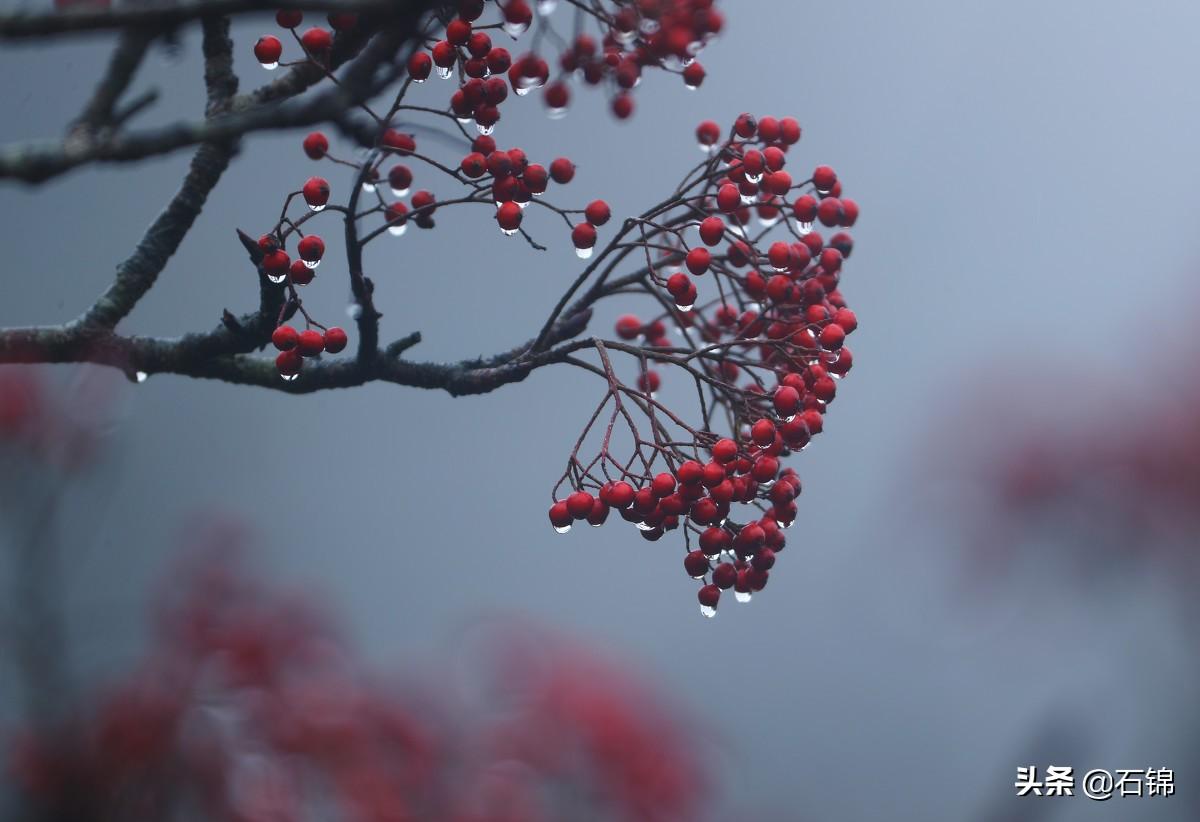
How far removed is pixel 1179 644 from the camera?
53.1 inches

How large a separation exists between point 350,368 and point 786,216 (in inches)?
10.4

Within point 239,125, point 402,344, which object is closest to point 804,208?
point 402,344

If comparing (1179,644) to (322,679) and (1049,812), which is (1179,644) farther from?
(322,679)

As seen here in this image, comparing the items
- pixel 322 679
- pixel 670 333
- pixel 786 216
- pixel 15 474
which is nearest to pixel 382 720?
pixel 322 679

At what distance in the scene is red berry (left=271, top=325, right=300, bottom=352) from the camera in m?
0.50

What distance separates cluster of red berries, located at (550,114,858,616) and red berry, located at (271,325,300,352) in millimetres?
161

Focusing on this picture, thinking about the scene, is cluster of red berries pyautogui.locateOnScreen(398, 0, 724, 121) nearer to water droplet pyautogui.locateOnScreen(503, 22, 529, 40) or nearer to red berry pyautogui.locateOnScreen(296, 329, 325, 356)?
water droplet pyautogui.locateOnScreen(503, 22, 529, 40)

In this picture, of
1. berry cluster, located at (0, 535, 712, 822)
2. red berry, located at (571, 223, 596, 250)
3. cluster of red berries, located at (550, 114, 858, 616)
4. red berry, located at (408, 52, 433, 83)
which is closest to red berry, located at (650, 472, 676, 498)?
cluster of red berries, located at (550, 114, 858, 616)

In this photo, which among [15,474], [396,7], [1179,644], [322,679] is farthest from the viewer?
[1179,644]

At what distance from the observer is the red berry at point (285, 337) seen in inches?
19.6

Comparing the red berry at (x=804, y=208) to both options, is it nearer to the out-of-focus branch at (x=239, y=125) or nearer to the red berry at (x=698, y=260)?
the red berry at (x=698, y=260)

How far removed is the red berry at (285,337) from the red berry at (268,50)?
0.54 ft

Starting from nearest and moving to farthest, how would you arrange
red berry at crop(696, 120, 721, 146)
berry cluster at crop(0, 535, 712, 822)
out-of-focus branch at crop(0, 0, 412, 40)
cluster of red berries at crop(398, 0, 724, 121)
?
out-of-focus branch at crop(0, 0, 412, 40) → cluster of red berries at crop(398, 0, 724, 121) → red berry at crop(696, 120, 721, 146) → berry cluster at crop(0, 535, 712, 822)

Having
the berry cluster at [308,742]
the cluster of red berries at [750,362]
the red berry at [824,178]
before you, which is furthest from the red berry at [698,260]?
the berry cluster at [308,742]
